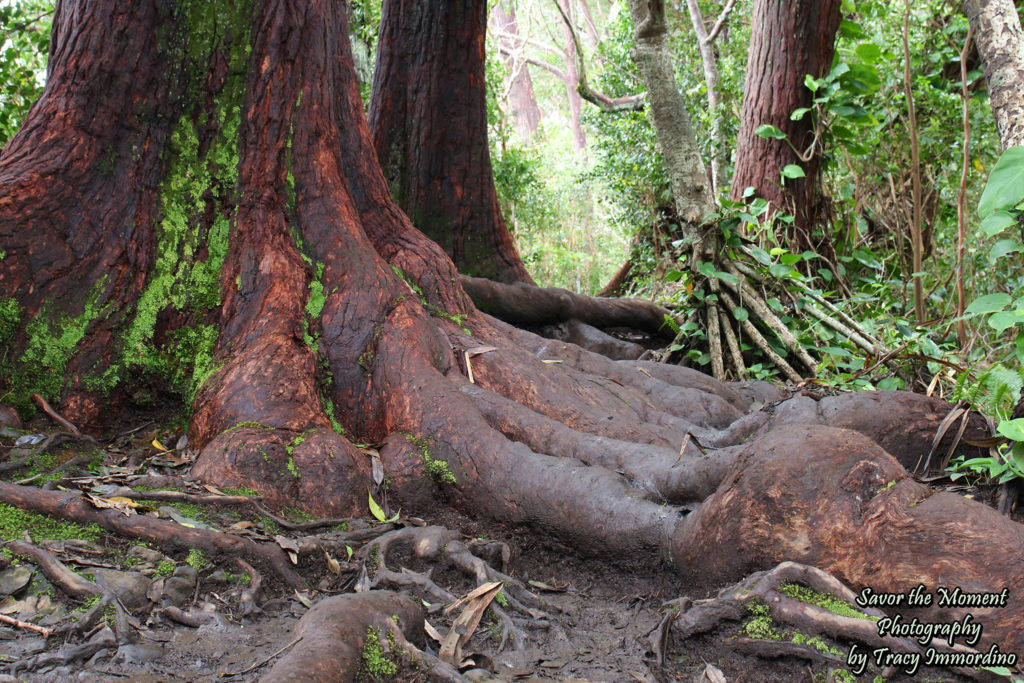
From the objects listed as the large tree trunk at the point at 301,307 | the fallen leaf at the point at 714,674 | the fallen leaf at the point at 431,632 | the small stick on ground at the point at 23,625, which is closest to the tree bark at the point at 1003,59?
the large tree trunk at the point at 301,307

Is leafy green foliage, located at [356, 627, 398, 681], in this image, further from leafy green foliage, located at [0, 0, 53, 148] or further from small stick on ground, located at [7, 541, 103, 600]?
leafy green foliage, located at [0, 0, 53, 148]

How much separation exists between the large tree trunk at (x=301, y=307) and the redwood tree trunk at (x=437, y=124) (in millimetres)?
1915

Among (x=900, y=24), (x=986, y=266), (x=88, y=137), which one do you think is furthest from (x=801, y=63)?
(x=88, y=137)

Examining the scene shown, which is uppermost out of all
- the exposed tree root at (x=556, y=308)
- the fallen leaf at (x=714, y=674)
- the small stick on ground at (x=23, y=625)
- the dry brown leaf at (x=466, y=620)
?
the exposed tree root at (x=556, y=308)

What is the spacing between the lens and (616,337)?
669cm

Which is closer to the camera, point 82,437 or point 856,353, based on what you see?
point 82,437

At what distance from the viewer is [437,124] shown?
6191 mm

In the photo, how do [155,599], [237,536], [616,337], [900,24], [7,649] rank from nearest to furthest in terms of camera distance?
[7,649], [155,599], [237,536], [616,337], [900,24]

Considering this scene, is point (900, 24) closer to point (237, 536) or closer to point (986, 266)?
point (986, 266)

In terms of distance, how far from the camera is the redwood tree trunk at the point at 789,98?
6.98 metres

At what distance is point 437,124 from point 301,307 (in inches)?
125

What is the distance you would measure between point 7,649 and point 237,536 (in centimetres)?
72

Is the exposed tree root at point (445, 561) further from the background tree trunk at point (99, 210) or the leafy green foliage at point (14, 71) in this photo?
the leafy green foliage at point (14, 71)

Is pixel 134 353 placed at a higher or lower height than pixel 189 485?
higher
